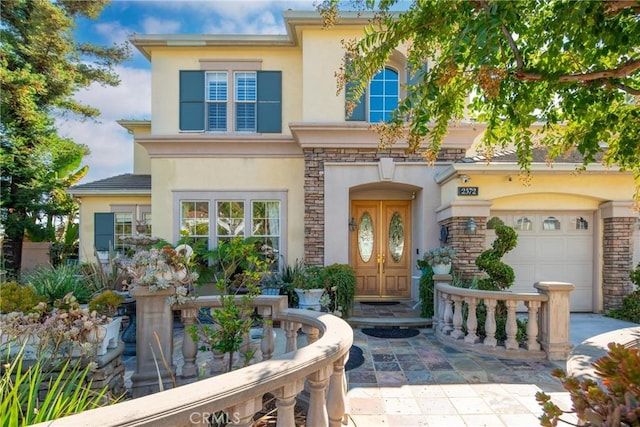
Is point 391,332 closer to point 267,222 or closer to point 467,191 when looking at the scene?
point 467,191

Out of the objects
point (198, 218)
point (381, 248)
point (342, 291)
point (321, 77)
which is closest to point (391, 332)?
point (342, 291)

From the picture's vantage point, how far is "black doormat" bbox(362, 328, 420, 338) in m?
6.20

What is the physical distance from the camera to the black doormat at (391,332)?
620 cm

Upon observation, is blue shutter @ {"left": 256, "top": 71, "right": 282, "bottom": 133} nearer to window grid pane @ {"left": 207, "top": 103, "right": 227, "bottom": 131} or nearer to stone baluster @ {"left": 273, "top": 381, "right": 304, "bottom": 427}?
window grid pane @ {"left": 207, "top": 103, "right": 227, "bottom": 131}

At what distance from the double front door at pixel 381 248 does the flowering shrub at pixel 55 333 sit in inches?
271

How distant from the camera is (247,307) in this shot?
11.0 feet

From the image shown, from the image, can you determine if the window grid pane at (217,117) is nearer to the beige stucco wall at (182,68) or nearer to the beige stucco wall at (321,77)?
the beige stucco wall at (182,68)

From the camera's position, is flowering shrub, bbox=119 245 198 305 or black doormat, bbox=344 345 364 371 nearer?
flowering shrub, bbox=119 245 198 305

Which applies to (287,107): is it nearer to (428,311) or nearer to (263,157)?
Result: (263,157)

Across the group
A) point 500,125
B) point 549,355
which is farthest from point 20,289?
point 549,355

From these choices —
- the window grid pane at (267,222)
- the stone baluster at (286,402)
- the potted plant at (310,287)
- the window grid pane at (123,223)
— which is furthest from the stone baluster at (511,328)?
the window grid pane at (123,223)

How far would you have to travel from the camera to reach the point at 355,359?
4938mm

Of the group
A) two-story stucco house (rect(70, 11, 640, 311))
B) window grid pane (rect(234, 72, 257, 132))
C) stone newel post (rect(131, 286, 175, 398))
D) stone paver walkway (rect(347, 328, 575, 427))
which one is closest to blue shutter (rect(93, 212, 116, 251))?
two-story stucco house (rect(70, 11, 640, 311))

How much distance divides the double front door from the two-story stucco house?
29mm
